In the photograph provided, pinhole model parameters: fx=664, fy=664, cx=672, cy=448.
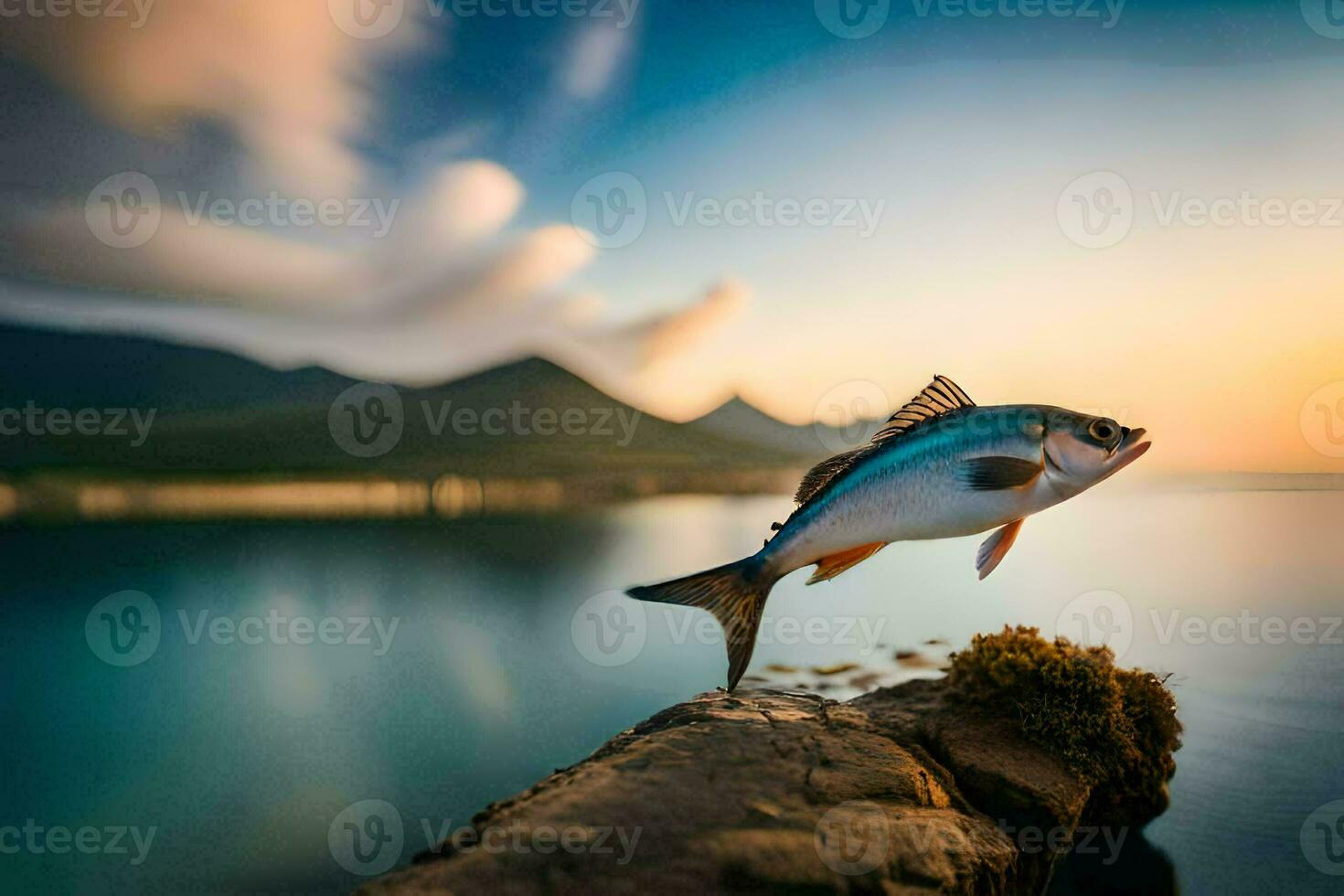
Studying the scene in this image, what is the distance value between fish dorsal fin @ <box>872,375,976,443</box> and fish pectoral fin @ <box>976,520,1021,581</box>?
0.89 meters

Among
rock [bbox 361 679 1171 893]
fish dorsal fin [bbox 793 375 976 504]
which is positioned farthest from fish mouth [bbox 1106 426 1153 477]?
rock [bbox 361 679 1171 893]

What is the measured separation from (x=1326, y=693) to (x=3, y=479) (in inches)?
6288

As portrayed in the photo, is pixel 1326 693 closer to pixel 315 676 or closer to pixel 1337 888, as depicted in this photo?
pixel 1337 888

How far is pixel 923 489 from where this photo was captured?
4.02 meters

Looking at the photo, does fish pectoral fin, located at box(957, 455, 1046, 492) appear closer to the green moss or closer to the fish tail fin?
the fish tail fin

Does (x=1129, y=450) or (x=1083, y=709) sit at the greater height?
(x=1129, y=450)

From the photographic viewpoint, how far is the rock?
3523mm

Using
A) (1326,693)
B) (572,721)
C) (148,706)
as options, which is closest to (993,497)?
(572,721)

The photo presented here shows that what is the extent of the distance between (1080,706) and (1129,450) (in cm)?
329

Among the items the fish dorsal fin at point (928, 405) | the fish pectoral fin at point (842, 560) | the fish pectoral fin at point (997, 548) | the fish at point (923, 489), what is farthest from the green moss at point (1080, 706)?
the fish dorsal fin at point (928, 405)

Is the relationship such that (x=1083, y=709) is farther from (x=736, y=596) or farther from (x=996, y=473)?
(x=736, y=596)

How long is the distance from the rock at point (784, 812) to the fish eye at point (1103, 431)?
109 inches

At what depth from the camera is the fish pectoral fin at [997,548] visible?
446 centimetres

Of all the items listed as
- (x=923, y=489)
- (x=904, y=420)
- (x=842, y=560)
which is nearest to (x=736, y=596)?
(x=842, y=560)
